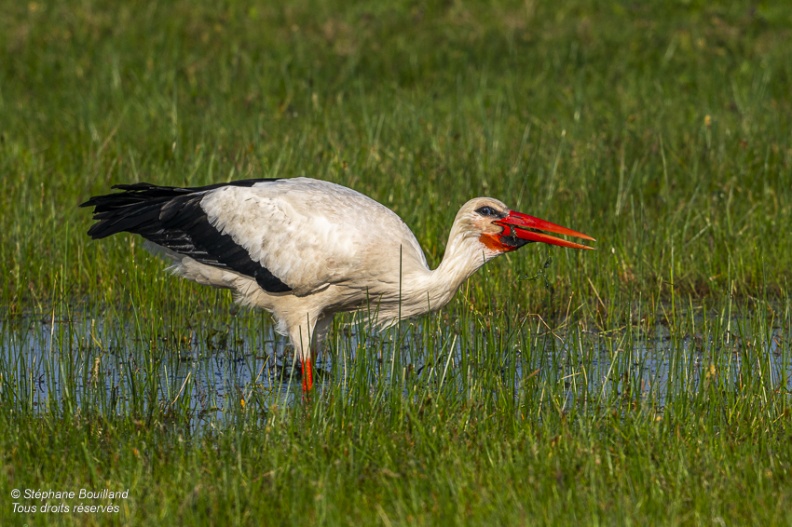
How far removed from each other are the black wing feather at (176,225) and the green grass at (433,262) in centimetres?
34

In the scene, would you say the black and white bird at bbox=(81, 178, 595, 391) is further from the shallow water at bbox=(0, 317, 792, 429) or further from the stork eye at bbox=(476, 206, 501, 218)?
the shallow water at bbox=(0, 317, 792, 429)

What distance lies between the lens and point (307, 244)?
5664mm

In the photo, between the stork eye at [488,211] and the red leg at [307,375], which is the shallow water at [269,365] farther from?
the stork eye at [488,211]

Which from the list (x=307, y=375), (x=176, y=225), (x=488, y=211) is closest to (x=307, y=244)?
(x=307, y=375)

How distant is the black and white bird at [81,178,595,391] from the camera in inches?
214

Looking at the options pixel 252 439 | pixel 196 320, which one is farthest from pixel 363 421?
pixel 196 320

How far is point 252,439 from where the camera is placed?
4.42m

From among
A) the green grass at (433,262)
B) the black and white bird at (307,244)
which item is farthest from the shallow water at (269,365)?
the black and white bird at (307,244)

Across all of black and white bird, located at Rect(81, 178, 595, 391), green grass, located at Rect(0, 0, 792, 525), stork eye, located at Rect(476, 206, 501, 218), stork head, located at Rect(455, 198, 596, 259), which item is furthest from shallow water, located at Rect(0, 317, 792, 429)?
stork eye, located at Rect(476, 206, 501, 218)

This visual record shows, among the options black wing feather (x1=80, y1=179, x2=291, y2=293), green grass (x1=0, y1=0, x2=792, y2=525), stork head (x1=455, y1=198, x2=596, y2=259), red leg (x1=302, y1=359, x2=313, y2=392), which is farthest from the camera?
black wing feather (x1=80, y1=179, x2=291, y2=293)

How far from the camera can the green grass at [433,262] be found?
4.09 meters

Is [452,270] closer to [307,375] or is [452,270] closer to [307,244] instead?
[307,244]

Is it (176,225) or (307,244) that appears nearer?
(307,244)

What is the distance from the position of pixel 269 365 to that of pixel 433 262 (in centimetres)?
140
